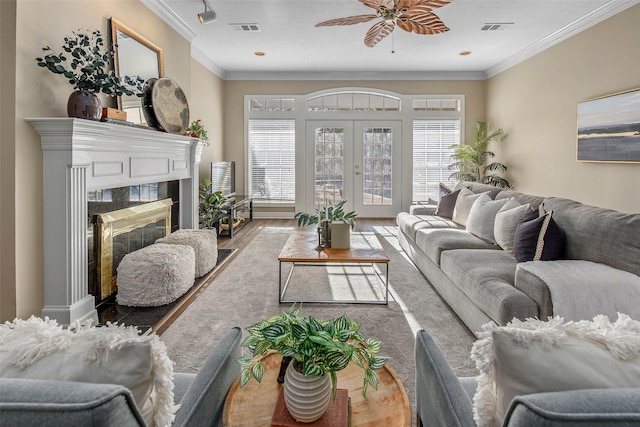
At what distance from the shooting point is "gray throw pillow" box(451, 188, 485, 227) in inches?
185

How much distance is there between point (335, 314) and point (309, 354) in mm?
2187

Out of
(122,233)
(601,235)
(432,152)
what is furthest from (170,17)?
(432,152)

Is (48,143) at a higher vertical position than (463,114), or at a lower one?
lower

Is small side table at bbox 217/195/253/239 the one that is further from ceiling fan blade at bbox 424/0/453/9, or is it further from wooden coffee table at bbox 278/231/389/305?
ceiling fan blade at bbox 424/0/453/9

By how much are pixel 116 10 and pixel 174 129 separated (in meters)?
1.24

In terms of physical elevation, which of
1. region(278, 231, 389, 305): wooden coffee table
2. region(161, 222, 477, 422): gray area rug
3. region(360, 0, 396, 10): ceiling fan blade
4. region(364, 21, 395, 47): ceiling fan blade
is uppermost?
region(364, 21, 395, 47): ceiling fan blade

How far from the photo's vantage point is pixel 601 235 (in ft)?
8.24

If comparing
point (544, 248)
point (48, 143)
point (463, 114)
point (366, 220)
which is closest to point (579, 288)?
point (544, 248)

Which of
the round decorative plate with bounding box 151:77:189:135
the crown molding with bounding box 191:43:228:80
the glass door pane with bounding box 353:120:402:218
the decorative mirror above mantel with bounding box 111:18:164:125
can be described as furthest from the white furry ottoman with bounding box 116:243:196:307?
the glass door pane with bounding box 353:120:402:218

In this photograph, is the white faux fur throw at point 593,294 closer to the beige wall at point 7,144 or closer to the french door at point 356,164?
the beige wall at point 7,144

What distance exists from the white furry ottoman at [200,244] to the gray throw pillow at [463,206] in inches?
111

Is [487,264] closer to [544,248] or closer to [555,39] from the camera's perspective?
[544,248]

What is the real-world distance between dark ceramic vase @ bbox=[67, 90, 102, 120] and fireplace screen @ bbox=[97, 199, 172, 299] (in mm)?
796

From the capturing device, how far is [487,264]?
297 cm
